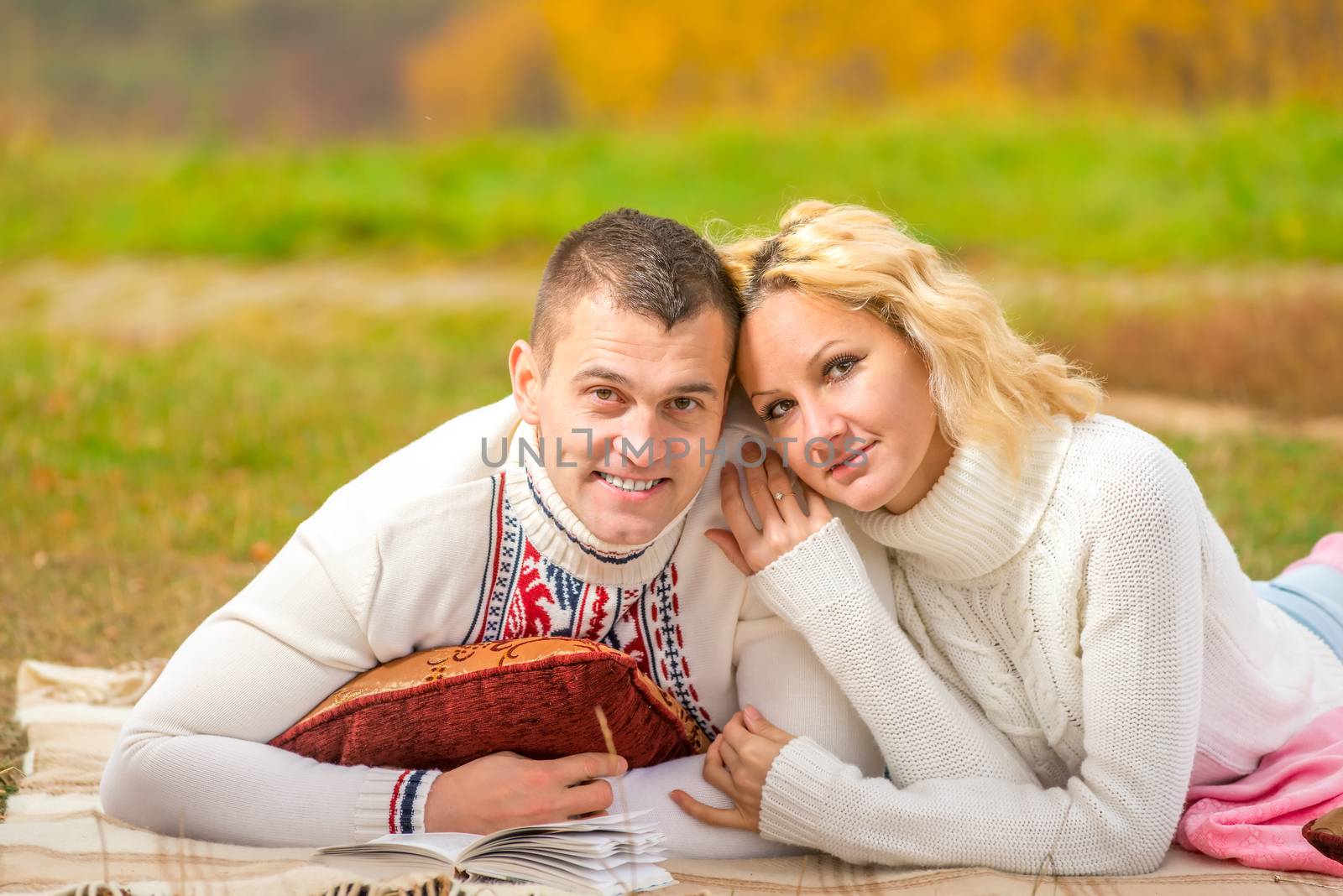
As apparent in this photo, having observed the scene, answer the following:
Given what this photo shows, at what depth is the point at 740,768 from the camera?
2529mm

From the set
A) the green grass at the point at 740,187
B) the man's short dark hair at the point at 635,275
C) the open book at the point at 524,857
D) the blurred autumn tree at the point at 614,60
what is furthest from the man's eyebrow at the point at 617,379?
the blurred autumn tree at the point at 614,60

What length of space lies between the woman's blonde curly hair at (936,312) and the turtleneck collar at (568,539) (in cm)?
50

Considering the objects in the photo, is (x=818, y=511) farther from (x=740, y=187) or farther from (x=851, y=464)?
(x=740, y=187)

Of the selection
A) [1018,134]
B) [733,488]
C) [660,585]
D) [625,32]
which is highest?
[625,32]

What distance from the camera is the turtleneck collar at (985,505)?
2.54 m

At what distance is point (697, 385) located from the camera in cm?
246

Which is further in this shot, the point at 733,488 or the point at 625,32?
the point at 625,32

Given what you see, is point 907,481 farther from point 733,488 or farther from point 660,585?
point 660,585

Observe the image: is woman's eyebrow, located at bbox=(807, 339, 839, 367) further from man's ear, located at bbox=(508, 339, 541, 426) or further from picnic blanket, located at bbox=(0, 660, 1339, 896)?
picnic blanket, located at bbox=(0, 660, 1339, 896)

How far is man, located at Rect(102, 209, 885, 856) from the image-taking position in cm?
245

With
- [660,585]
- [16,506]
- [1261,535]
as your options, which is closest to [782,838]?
[660,585]

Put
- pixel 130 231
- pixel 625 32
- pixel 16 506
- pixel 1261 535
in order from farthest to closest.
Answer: pixel 625 32, pixel 130 231, pixel 16 506, pixel 1261 535

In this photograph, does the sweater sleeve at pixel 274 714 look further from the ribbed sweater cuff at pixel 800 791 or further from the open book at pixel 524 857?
the ribbed sweater cuff at pixel 800 791

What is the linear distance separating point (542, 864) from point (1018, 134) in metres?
10.7
